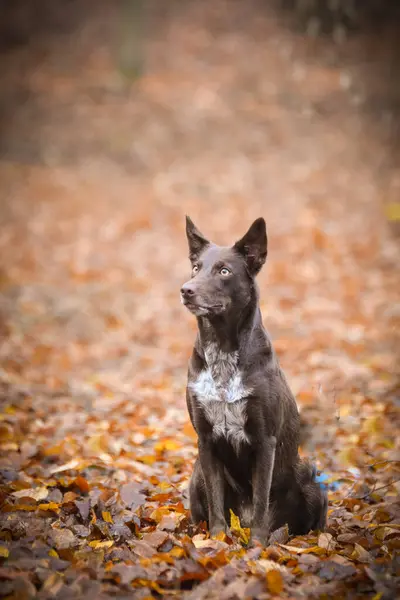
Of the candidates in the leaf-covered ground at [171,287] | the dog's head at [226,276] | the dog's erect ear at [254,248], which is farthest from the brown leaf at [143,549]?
the dog's erect ear at [254,248]

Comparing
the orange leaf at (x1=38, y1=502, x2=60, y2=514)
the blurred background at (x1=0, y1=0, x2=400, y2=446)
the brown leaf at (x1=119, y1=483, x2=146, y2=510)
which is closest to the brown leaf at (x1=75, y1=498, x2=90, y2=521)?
the orange leaf at (x1=38, y1=502, x2=60, y2=514)

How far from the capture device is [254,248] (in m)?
4.09

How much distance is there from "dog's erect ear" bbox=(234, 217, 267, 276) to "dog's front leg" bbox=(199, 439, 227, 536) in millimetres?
1186

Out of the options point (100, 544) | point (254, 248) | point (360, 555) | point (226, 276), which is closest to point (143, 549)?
point (100, 544)

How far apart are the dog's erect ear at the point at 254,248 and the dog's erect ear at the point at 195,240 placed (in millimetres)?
325

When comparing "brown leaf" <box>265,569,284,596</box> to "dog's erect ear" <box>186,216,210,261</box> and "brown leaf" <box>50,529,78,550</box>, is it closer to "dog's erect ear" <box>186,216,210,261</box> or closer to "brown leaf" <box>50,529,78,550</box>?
"brown leaf" <box>50,529,78,550</box>

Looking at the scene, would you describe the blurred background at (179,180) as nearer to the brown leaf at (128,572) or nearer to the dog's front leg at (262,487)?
the dog's front leg at (262,487)

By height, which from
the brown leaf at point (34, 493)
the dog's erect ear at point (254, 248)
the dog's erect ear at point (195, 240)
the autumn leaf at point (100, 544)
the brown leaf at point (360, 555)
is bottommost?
the brown leaf at point (360, 555)

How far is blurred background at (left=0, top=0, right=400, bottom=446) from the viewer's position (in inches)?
384

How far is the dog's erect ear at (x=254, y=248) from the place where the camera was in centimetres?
406

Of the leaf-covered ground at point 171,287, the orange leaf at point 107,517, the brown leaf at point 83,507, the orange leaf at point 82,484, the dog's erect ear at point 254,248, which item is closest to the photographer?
the leaf-covered ground at point 171,287

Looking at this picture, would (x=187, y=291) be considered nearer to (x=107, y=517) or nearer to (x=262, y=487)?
(x=262, y=487)

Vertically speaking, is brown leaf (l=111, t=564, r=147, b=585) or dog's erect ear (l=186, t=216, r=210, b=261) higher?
dog's erect ear (l=186, t=216, r=210, b=261)

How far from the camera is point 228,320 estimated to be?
4.02 meters
